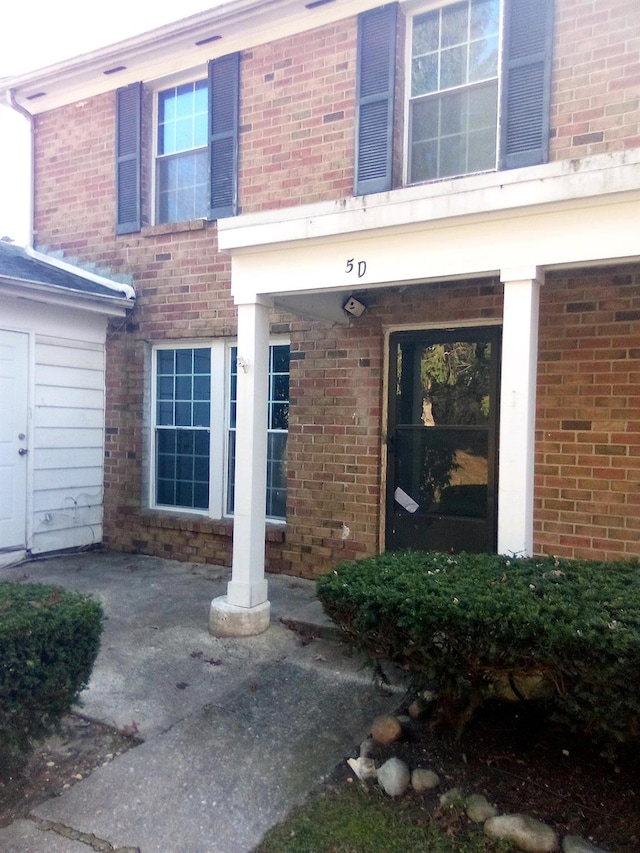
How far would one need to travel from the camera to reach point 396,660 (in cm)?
325

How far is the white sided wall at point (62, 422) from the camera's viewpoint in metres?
7.18

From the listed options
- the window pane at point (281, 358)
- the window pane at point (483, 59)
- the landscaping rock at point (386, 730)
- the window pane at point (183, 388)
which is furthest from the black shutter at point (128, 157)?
the landscaping rock at point (386, 730)

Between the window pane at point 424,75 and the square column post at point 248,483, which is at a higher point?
the window pane at point 424,75

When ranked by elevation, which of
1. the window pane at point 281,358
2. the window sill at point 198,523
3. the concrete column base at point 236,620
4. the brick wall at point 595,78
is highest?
the brick wall at point 595,78

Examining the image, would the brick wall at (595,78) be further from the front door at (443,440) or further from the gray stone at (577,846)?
the gray stone at (577,846)

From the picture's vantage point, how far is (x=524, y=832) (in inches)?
107

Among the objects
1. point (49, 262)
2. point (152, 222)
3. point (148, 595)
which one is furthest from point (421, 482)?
point (49, 262)

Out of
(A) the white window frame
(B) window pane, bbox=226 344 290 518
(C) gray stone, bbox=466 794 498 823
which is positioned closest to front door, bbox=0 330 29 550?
(B) window pane, bbox=226 344 290 518

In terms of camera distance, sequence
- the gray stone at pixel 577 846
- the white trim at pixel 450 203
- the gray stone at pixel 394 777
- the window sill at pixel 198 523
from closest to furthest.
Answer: the gray stone at pixel 577 846 < the gray stone at pixel 394 777 < the white trim at pixel 450 203 < the window sill at pixel 198 523

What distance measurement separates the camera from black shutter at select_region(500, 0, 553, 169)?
209 inches

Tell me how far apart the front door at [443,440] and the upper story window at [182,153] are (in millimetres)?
2982

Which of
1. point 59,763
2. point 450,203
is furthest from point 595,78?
point 59,763

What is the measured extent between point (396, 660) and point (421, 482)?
9.75 ft

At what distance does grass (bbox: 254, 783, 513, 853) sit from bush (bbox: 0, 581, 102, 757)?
3.62 feet
